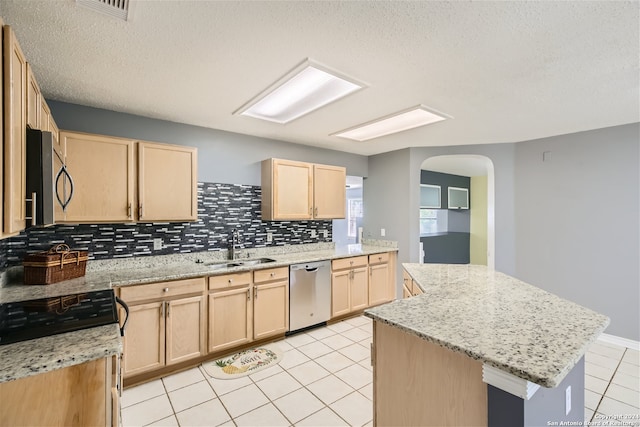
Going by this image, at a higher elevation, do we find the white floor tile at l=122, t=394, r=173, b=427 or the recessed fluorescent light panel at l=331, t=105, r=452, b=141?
the recessed fluorescent light panel at l=331, t=105, r=452, b=141

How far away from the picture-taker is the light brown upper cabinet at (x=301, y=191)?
3.54 m

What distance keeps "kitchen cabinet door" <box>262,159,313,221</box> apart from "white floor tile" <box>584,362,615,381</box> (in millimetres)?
3184

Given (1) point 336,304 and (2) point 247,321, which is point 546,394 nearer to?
(2) point 247,321

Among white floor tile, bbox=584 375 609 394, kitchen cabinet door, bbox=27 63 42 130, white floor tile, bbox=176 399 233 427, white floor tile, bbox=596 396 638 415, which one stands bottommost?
white floor tile, bbox=584 375 609 394

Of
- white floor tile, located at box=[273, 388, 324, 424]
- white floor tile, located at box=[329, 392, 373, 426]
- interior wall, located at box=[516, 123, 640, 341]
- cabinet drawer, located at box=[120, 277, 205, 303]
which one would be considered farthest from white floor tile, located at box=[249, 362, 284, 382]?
interior wall, located at box=[516, 123, 640, 341]

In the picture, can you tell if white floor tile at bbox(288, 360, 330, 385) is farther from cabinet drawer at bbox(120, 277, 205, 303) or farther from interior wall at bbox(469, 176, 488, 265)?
interior wall at bbox(469, 176, 488, 265)

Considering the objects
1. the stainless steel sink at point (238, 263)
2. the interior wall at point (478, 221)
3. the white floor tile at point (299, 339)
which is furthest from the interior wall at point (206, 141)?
the interior wall at point (478, 221)

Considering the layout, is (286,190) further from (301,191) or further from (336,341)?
(336,341)

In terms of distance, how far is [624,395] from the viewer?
228 centimetres

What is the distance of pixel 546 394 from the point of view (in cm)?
111

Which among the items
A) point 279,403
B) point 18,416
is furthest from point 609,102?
point 18,416

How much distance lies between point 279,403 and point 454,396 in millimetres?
1478

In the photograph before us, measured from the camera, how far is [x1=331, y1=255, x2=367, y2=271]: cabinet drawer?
145 inches

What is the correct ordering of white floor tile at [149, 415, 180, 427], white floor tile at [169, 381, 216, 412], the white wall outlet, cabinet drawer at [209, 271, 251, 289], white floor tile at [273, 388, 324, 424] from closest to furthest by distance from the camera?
1. white floor tile at [149, 415, 180, 427]
2. white floor tile at [273, 388, 324, 424]
3. white floor tile at [169, 381, 216, 412]
4. cabinet drawer at [209, 271, 251, 289]
5. the white wall outlet
